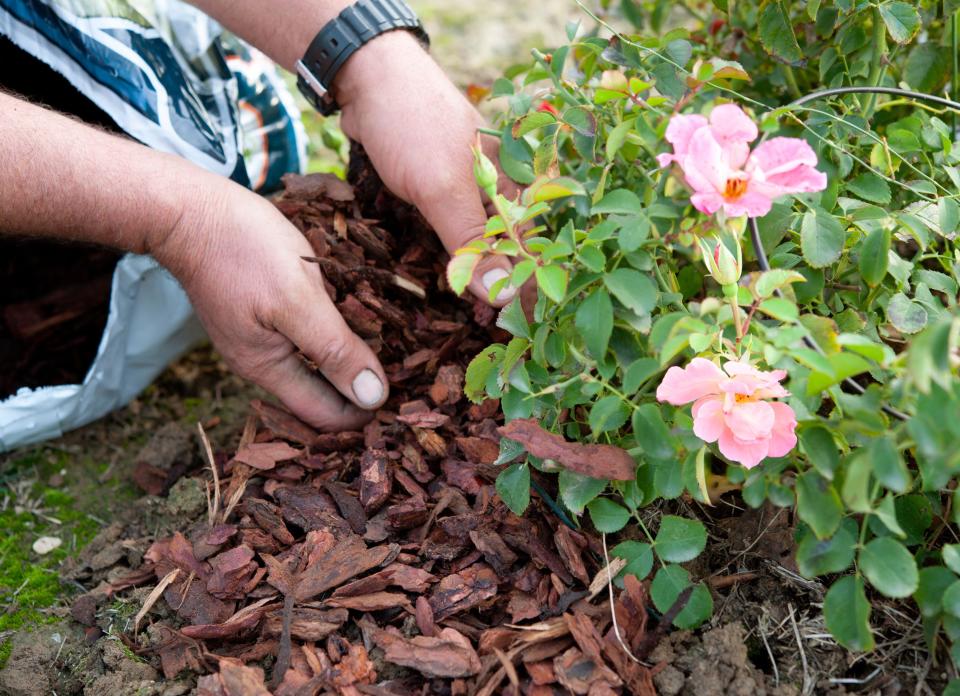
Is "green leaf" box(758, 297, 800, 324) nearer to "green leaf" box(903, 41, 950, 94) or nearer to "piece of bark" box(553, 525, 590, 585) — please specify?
"piece of bark" box(553, 525, 590, 585)

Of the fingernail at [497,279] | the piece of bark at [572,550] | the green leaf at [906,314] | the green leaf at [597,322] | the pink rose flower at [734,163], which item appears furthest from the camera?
the fingernail at [497,279]

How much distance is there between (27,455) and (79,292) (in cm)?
46

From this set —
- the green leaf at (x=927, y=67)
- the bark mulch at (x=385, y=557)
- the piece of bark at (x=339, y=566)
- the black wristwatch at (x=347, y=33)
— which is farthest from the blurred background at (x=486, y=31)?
the piece of bark at (x=339, y=566)

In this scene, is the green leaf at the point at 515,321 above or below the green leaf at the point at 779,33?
below

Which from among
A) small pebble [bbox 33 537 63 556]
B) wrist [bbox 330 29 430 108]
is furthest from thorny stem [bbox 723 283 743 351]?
small pebble [bbox 33 537 63 556]

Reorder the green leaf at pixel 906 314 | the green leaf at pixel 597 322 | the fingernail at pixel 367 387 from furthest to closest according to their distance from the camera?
the fingernail at pixel 367 387
the green leaf at pixel 906 314
the green leaf at pixel 597 322

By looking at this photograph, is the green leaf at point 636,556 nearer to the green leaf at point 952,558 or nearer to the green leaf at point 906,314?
the green leaf at point 952,558

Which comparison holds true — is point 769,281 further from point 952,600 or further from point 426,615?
point 426,615

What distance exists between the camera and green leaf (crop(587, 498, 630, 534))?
4.12 ft

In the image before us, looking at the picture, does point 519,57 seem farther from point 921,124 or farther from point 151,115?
point 921,124

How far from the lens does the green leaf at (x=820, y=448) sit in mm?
1003

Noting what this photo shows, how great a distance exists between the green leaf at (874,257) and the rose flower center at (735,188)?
302 mm

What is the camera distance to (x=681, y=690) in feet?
3.95

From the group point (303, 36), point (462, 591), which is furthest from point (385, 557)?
point (303, 36)
